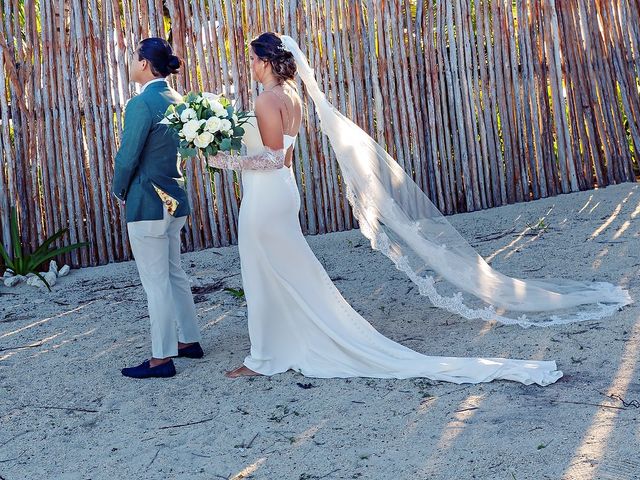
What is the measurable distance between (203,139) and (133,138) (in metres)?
0.42

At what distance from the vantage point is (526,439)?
3816 millimetres

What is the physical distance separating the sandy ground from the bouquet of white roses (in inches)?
47.4

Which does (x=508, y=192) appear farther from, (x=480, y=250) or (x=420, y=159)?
(x=480, y=250)

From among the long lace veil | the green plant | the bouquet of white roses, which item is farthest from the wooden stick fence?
the bouquet of white roses

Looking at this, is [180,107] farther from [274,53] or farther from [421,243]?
[421,243]

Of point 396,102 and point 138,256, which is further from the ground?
point 396,102

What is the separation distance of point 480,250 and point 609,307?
168 cm

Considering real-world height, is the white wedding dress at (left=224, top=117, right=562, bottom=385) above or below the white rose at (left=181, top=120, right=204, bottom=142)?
below

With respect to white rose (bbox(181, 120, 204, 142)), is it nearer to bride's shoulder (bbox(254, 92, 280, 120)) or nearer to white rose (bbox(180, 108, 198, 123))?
white rose (bbox(180, 108, 198, 123))

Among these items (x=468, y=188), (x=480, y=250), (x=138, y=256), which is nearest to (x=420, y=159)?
(x=468, y=188)

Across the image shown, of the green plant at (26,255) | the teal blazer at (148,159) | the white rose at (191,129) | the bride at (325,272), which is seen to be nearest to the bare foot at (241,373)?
the bride at (325,272)

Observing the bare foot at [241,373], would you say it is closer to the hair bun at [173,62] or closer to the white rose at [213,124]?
the white rose at [213,124]

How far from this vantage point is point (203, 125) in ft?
15.3

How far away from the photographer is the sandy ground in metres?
3.79
